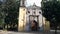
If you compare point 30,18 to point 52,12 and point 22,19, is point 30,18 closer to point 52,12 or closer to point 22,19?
point 22,19

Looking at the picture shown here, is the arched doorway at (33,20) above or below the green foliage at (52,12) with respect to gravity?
below

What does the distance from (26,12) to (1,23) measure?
720 cm

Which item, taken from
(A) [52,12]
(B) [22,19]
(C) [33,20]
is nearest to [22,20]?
(B) [22,19]

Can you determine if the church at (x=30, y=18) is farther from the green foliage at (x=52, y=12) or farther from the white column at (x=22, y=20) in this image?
the green foliage at (x=52, y=12)

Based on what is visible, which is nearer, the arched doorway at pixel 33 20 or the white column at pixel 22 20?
the white column at pixel 22 20

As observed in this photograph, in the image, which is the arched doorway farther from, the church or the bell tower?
the bell tower

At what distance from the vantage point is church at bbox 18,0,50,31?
114ft

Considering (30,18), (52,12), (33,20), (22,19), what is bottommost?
(33,20)

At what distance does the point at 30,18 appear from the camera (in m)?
35.4

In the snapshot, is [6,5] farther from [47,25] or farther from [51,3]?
[51,3]

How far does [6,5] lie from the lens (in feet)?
126

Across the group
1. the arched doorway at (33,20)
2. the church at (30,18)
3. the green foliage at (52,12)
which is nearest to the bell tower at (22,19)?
the church at (30,18)

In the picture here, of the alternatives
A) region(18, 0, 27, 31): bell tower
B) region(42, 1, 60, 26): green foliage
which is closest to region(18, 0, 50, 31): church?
region(18, 0, 27, 31): bell tower

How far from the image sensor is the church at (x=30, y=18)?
3484cm
